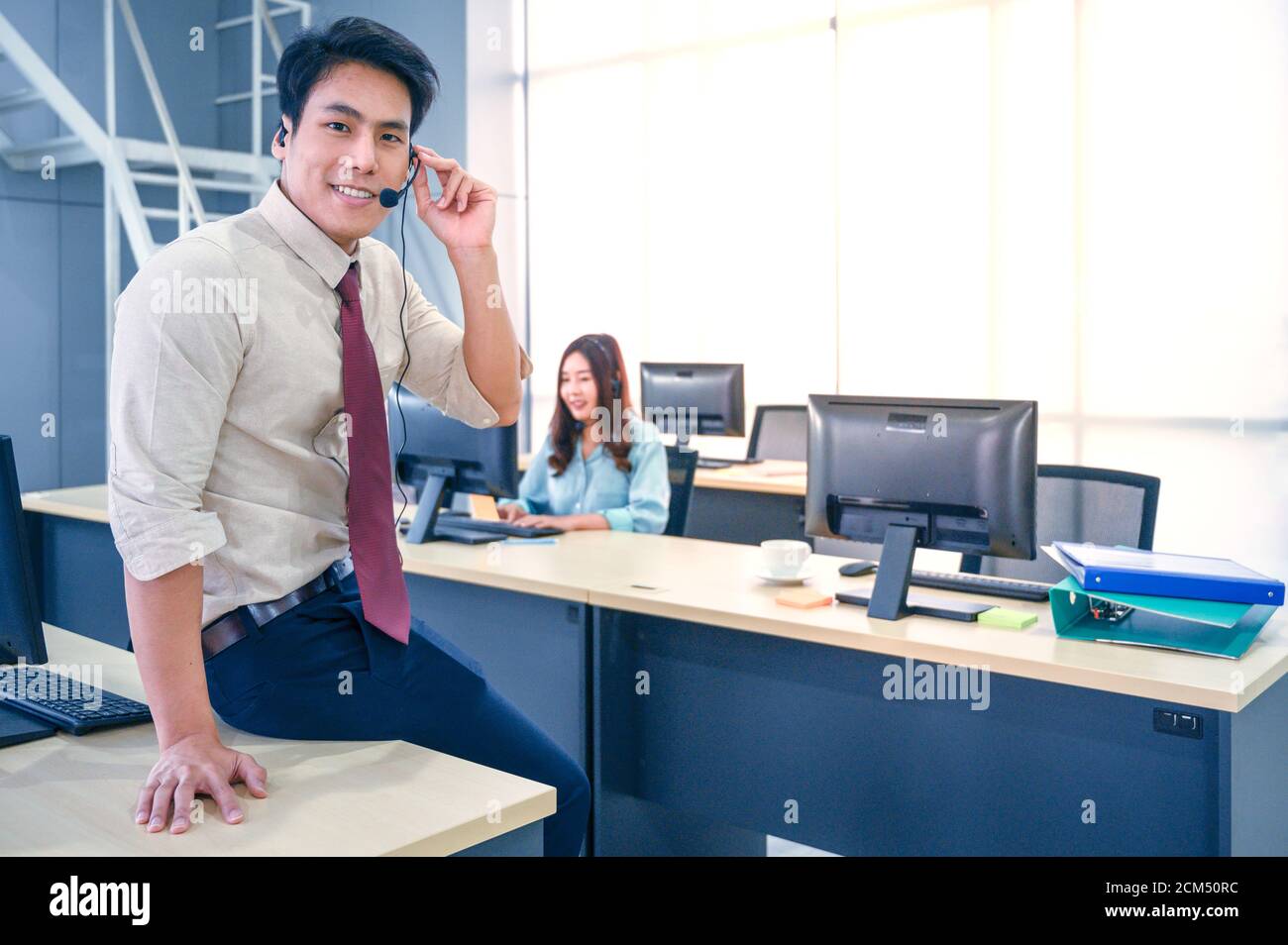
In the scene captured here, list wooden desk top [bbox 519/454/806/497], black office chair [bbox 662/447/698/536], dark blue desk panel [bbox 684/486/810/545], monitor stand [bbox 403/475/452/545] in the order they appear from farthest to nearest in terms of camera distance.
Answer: dark blue desk panel [bbox 684/486/810/545]
wooden desk top [bbox 519/454/806/497]
black office chair [bbox 662/447/698/536]
monitor stand [bbox 403/475/452/545]

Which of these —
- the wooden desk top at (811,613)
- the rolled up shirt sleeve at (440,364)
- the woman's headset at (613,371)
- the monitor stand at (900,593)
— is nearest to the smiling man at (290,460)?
the rolled up shirt sleeve at (440,364)

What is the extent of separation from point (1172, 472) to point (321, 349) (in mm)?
4388

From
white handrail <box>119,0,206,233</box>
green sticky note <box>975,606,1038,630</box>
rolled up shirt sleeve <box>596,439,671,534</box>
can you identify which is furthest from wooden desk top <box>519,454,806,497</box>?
white handrail <box>119,0,206,233</box>

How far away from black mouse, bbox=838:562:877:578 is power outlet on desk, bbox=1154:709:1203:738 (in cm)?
83

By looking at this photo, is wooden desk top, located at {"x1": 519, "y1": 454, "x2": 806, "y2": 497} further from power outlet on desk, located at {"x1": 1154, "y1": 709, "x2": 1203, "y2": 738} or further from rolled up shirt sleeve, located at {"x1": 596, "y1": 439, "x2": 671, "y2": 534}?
power outlet on desk, located at {"x1": 1154, "y1": 709, "x2": 1203, "y2": 738}

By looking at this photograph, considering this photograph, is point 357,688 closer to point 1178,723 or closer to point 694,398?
point 1178,723

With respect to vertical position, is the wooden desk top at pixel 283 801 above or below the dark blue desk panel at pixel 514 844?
above

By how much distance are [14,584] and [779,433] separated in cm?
421

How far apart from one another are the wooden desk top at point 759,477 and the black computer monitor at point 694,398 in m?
0.21

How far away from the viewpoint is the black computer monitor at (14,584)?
145cm

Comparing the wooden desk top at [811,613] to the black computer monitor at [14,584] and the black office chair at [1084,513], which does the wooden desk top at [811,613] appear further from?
the black computer monitor at [14,584]

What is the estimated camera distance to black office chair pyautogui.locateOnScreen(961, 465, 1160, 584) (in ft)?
8.87
